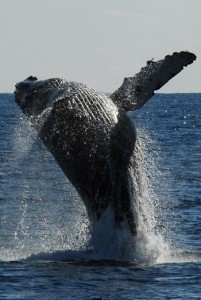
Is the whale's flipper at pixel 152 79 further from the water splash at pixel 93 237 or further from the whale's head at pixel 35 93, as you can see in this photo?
the whale's head at pixel 35 93

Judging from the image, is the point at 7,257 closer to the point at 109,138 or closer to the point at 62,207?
the point at 109,138

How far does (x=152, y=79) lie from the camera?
17.1 metres

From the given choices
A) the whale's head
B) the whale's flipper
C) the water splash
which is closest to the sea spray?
the water splash

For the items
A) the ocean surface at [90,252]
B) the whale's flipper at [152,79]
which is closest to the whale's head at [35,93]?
the ocean surface at [90,252]

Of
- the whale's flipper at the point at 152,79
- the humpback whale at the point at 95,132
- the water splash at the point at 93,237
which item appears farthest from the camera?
the whale's flipper at the point at 152,79

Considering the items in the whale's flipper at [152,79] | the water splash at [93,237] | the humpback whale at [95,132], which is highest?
the whale's flipper at [152,79]

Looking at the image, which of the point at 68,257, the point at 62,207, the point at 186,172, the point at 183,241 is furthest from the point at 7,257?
the point at 186,172

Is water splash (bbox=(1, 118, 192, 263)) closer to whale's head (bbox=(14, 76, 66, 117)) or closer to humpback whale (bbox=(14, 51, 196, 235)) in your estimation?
humpback whale (bbox=(14, 51, 196, 235))

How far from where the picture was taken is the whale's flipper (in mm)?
16953

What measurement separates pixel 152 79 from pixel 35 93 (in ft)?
6.27

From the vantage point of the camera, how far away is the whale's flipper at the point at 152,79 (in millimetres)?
16953

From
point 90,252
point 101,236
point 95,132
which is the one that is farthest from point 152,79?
point 90,252

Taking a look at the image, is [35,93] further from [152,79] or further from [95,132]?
[152,79]

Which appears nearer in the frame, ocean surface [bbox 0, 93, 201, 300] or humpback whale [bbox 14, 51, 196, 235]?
ocean surface [bbox 0, 93, 201, 300]
